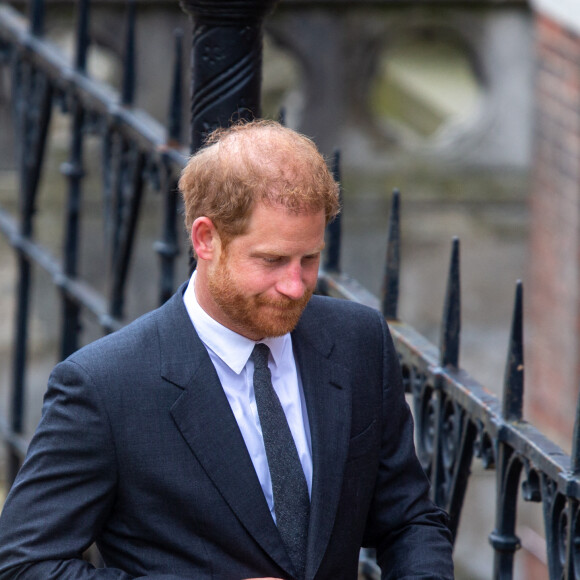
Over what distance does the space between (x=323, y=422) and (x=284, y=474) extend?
13cm

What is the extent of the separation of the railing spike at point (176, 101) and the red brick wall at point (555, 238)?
9.02 ft

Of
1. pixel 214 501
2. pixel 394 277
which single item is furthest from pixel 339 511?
pixel 394 277

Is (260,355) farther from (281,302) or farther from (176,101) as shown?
(176,101)

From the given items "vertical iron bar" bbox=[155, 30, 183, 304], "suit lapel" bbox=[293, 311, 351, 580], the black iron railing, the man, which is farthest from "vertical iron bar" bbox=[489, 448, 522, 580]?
"vertical iron bar" bbox=[155, 30, 183, 304]

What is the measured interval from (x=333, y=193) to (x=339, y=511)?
58 centimetres

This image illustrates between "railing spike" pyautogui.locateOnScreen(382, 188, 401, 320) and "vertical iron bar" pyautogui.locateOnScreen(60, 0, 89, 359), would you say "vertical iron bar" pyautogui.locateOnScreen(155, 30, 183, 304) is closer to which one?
"vertical iron bar" pyautogui.locateOnScreen(60, 0, 89, 359)

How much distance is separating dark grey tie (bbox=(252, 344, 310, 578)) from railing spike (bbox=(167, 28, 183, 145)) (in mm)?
1480

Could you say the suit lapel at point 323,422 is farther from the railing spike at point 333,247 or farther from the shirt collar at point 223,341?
the railing spike at point 333,247

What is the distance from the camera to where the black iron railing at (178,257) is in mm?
2781

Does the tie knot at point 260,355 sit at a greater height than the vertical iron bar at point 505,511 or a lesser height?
greater

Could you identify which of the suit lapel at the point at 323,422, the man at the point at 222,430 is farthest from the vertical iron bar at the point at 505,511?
the suit lapel at the point at 323,422

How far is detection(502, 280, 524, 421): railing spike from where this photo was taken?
280 centimetres

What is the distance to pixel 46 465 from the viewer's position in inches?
93.0

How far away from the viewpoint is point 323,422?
2496 millimetres
